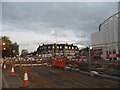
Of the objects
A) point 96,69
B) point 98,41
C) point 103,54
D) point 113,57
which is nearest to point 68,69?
point 96,69

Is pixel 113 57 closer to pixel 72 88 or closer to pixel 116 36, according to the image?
pixel 72 88

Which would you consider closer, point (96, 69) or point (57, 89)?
point (57, 89)

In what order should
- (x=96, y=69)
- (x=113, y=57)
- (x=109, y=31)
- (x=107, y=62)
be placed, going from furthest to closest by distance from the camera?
1. (x=109, y=31)
2. (x=96, y=69)
3. (x=107, y=62)
4. (x=113, y=57)

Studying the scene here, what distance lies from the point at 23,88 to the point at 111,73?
6.37m

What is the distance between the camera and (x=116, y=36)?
62781 millimetres

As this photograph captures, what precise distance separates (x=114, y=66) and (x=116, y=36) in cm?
5585

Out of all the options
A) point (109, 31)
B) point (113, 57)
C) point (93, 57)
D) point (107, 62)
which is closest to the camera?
point (113, 57)

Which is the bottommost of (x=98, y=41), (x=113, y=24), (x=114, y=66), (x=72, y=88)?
(x=72, y=88)

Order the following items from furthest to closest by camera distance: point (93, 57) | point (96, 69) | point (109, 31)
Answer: point (109, 31) → point (96, 69) → point (93, 57)

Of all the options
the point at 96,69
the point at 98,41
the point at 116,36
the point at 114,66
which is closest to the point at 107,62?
the point at 114,66

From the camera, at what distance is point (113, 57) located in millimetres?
10008

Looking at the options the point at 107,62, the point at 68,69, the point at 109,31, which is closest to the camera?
the point at 107,62

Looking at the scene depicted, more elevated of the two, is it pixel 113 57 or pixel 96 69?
pixel 113 57

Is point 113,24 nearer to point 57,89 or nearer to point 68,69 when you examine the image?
point 68,69
